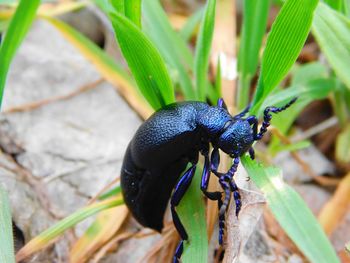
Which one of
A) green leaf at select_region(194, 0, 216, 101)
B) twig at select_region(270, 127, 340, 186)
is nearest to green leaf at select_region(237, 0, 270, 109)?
green leaf at select_region(194, 0, 216, 101)

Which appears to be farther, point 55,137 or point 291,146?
point 55,137

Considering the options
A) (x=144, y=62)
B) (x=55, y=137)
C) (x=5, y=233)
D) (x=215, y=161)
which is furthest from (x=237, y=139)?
(x=55, y=137)

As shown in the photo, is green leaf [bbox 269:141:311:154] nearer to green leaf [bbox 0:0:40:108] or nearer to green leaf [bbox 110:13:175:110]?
green leaf [bbox 110:13:175:110]

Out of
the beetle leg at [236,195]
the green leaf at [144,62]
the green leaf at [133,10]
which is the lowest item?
the beetle leg at [236,195]

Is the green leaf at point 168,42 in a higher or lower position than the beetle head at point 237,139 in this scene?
higher

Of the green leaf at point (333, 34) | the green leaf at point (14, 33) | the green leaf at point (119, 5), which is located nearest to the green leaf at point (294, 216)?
the green leaf at point (333, 34)

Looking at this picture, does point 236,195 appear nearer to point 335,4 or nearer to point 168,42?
point 335,4

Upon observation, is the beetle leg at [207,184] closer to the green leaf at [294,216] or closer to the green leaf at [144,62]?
the green leaf at [294,216]
